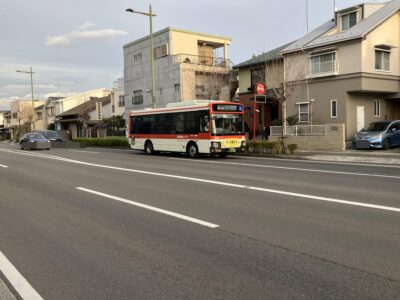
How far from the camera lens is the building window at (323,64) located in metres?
28.8

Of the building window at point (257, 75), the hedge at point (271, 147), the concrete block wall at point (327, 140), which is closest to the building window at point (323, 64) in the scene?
the concrete block wall at point (327, 140)

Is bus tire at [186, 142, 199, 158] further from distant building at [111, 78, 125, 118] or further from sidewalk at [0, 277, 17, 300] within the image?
distant building at [111, 78, 125, 118]

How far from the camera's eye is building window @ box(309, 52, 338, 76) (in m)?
28.8

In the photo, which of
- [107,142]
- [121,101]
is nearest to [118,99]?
[121,101]

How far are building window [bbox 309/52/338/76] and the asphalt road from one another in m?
18.9

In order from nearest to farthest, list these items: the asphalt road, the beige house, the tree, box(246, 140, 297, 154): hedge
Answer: the asphalt road < box(246, 140, 297, 154): hedge < the beige house < the tree

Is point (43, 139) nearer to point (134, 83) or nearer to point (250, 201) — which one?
point (134, 83)

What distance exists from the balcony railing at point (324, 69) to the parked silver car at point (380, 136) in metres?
5.69

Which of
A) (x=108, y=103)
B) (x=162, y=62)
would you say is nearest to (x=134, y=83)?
(x=162, y=62)

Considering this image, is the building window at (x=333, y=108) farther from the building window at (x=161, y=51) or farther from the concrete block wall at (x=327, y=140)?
the building window at (x=161, y=51)

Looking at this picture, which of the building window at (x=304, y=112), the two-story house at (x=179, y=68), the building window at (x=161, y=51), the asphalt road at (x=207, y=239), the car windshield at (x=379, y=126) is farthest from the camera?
the building window at (x=161, y=51)

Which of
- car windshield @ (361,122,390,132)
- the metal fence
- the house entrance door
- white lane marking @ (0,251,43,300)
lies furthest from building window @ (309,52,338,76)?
white lane marking @ (0,251,43,300)

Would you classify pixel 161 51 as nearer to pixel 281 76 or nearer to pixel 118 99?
pixel 281 76

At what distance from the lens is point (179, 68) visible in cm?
4122
